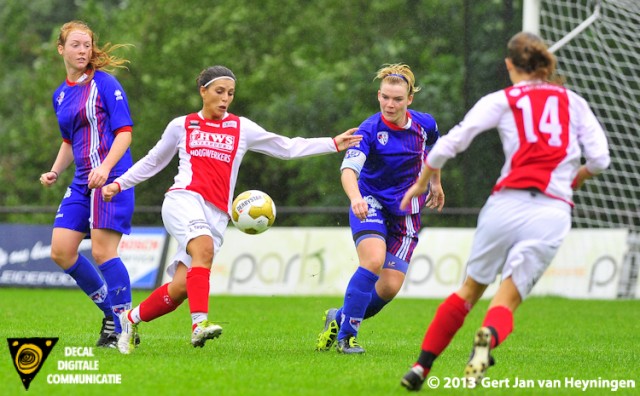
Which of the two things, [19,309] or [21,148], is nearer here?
[19,309]

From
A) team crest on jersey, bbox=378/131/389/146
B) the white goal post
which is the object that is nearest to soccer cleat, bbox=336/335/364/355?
team crest on jersey, bbox=378/131/389/146

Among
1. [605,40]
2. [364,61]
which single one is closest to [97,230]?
[605,40]

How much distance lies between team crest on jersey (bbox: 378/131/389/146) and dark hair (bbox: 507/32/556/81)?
2148mm

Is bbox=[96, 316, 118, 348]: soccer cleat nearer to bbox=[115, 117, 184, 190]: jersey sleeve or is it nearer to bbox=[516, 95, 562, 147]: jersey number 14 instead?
bbox=[115, 117, 184, 190]: jersey sleeve

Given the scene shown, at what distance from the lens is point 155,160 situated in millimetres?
7168

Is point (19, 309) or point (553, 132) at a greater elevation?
point (553, 132)

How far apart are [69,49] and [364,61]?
16986 millimetres

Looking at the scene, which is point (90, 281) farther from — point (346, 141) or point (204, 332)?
point (346, 141)

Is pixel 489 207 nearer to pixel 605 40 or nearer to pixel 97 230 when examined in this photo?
pixel 97 230

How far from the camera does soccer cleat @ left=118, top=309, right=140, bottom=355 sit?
6984 millimetres

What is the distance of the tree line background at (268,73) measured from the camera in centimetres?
2245

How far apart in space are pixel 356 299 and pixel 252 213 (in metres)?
0.93

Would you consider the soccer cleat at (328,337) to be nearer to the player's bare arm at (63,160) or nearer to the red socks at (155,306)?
the red socks at (155,306)

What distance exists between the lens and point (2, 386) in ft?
17.8
